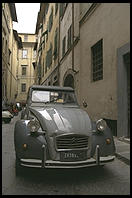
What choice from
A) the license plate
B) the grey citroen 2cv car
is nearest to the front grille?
the grey citroen 2cv car

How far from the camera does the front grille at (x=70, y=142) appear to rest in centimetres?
352

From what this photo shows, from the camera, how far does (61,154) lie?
11.3 ft

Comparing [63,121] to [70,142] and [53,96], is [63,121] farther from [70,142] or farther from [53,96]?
[53,96]

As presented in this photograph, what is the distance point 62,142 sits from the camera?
3531 mm

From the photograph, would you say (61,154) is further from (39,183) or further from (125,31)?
(125,31)

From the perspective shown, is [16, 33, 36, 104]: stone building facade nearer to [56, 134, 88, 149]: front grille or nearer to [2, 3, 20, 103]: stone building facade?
[2, 3, 20, 103]: stone building facade

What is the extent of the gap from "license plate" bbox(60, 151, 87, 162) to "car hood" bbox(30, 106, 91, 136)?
351mm

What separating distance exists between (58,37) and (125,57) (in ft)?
41.8

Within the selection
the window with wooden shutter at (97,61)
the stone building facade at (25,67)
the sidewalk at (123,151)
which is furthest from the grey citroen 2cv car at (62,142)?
the stone building facade at (25,67)

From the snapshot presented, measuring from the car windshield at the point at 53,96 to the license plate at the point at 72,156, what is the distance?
218 centimetres

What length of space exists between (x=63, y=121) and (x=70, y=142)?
0.42m

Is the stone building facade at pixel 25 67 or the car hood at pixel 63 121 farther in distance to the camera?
the stone building facade at pixel 25 67

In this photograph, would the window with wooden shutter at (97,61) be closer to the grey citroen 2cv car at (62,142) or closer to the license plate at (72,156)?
the grey citroen 2cv car at (62,142)

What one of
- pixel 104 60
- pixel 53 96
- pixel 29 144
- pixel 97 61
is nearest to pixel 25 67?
pixel 97 61
